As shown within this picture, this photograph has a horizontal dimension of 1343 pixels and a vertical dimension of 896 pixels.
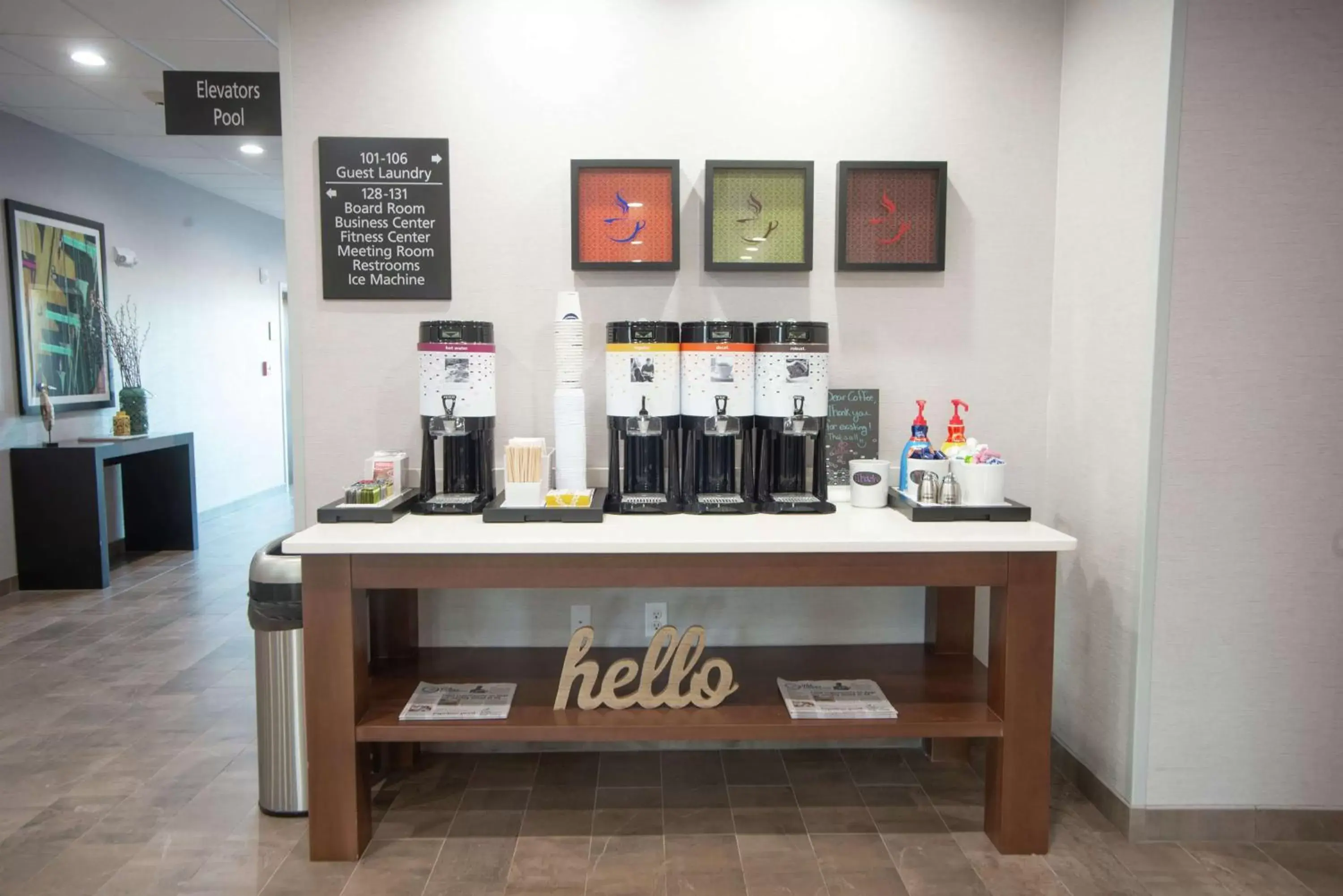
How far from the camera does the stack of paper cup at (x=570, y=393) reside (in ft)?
7.64

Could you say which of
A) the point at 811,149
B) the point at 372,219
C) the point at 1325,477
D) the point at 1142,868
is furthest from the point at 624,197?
the point at 1142,868

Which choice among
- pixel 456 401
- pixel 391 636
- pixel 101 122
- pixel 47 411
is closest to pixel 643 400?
pixel 456 401

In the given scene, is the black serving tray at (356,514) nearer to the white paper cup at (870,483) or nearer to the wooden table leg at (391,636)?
the wooden table leg at (391,636)

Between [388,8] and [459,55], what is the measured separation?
0.23 metres

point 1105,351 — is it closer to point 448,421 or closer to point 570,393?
point 570,393

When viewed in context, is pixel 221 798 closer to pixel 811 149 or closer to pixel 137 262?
pixel 811 149

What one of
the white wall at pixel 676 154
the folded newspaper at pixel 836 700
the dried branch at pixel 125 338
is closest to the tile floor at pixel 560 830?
the folded newspaper at pixel 836 700

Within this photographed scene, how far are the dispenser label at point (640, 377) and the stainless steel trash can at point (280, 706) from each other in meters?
0.95

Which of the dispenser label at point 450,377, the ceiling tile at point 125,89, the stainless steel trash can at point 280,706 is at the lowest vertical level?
the stainless steel trash can at point 280,706

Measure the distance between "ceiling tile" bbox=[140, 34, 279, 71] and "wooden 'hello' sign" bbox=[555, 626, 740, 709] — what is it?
2.85 m

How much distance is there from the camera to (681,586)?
2076 millimetres

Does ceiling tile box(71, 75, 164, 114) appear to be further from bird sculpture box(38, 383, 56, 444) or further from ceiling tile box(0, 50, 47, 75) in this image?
bird sculpture box(38, 383, 56, 444)

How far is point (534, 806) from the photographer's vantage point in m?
2.37

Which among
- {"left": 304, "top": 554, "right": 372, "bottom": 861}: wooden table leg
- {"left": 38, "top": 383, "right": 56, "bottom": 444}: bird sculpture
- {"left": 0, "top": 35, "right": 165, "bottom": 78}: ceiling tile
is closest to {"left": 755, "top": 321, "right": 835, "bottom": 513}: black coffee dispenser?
{"left": 304, "top": 554, "right": 372, "bottom": 861}: wooden table leg
